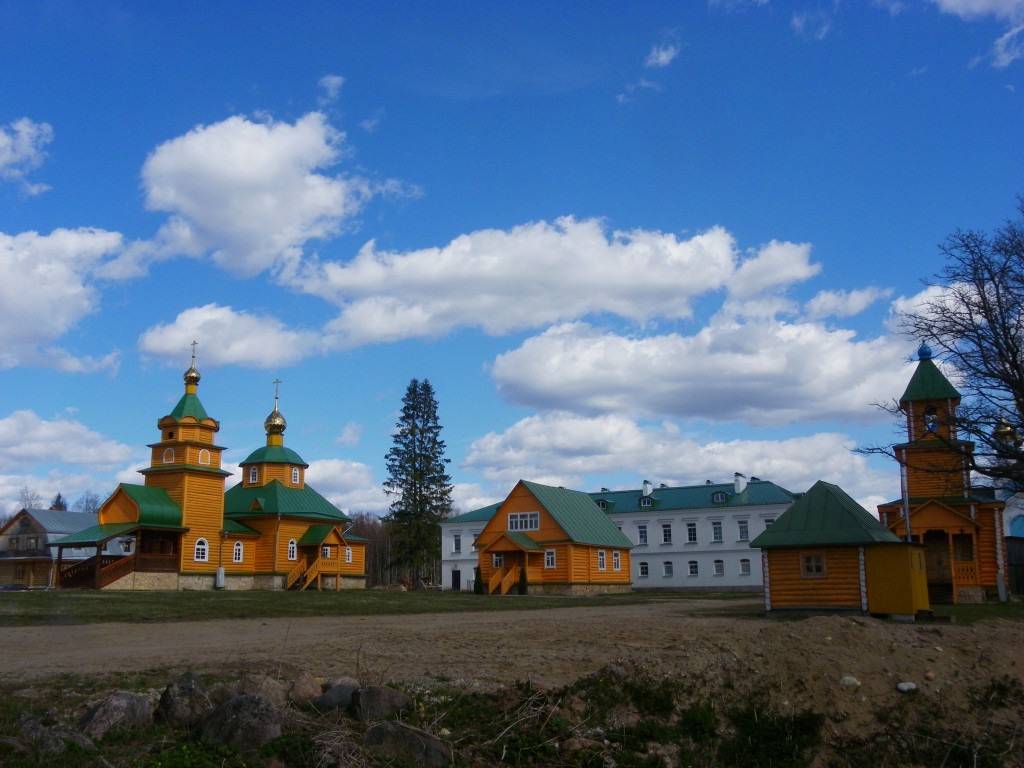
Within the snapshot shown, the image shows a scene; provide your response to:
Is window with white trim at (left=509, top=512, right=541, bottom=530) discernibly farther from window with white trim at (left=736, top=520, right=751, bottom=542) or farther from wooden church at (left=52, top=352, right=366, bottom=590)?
window with white trim at (left=736, top=520, right=751, bottom=542)

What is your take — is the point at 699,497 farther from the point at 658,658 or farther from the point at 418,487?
the point at 658,658

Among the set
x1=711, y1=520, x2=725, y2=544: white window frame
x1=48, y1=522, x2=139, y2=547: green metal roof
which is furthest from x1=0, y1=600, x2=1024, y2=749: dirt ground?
x1=711, y1=520, x2=725, y2=544: white window frame

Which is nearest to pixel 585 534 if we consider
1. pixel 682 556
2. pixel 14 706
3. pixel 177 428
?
pixel 682 556

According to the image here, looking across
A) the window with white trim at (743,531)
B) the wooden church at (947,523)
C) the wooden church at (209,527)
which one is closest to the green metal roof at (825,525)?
the wooden church at (947,523)

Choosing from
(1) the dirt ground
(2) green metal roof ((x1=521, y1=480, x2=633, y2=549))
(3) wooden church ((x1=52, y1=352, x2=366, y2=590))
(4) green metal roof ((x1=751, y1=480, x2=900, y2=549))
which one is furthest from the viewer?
(2) green metal roof ((x1=521, y1=480, x2=633, y2=549))

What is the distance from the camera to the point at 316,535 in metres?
51.2

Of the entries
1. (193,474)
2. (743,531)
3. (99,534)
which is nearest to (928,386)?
(743,531)

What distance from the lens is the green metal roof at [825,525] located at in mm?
25844

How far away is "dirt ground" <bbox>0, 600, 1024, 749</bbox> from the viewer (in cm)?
1191

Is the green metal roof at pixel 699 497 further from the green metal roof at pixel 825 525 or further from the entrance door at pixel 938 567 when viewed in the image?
the green metal roof at pixel 825 525

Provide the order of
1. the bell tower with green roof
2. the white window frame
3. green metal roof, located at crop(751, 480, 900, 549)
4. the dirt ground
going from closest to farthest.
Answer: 1. the dirt ground
2. green metal roof, located at crop(751, 480, 900, 549)
3. the bell tower with green roof
4. the white window frame

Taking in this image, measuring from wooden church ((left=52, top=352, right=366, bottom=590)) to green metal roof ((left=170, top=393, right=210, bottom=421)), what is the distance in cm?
5

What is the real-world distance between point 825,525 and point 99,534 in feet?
107

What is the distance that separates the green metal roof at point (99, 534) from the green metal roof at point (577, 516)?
20207 millimetres
